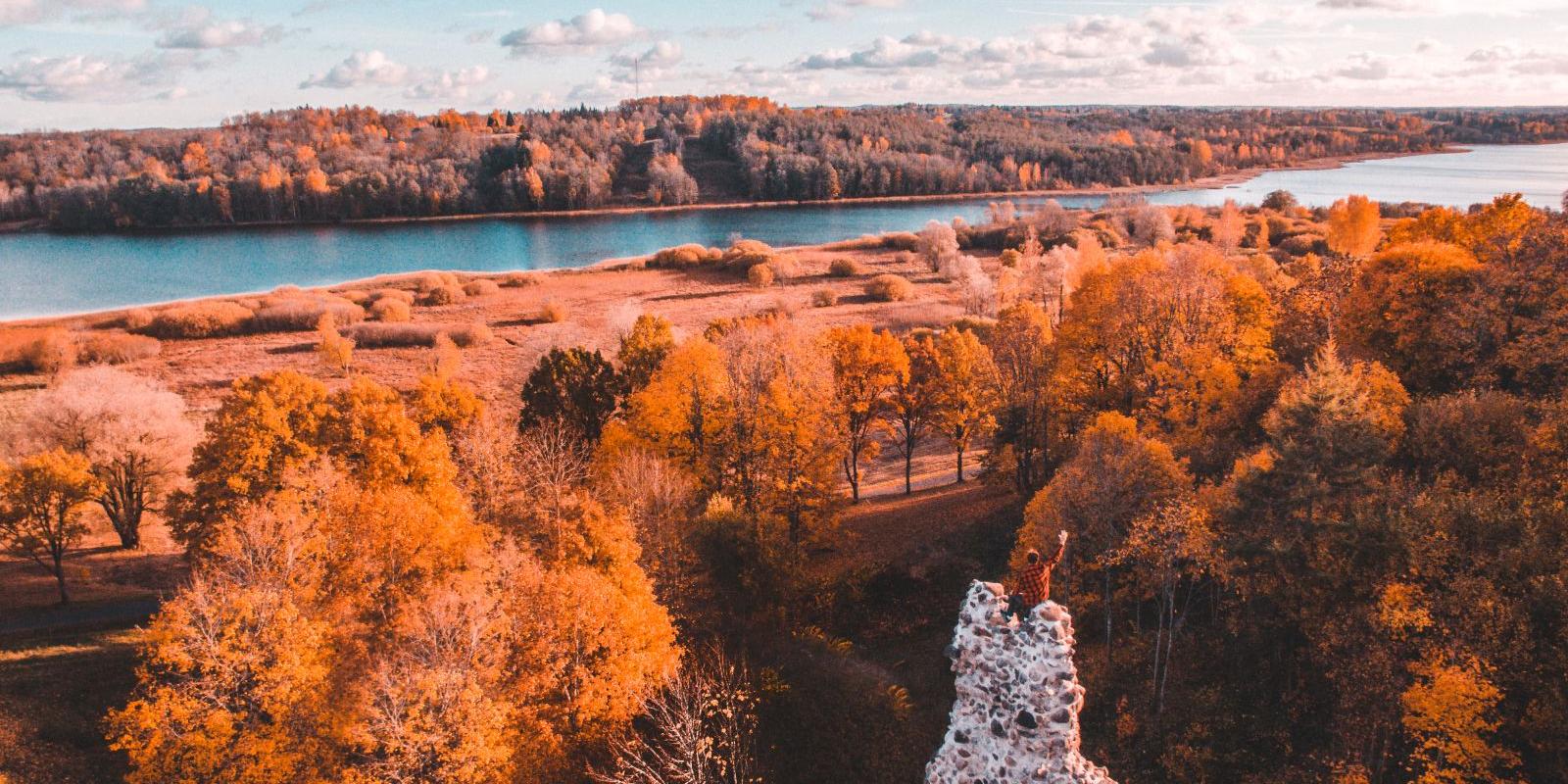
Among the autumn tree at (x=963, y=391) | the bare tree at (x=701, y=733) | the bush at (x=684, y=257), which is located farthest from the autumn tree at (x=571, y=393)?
the bush at (x=684, y=257)

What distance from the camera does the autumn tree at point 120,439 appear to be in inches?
1358

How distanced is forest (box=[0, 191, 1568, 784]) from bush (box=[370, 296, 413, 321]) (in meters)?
36.6

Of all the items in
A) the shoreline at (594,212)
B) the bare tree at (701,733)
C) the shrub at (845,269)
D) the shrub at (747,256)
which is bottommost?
the bare tree at (701,733)

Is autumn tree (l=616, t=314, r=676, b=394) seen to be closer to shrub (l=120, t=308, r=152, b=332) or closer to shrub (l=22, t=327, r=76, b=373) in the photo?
shrub (l=22, t=327, r=76, b=373)

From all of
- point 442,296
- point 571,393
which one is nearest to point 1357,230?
point 571,393

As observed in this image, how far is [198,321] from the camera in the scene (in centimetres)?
7212

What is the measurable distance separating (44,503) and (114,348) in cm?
4443

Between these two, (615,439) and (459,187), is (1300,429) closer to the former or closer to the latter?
(615,439)

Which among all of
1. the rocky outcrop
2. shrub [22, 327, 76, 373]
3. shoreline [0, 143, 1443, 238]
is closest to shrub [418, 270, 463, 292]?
shrub [22, 327, 76, 373]

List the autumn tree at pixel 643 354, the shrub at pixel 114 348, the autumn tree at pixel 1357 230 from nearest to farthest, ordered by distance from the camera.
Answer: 1. the autumn tree at pixel 643 354
2. the shrub at pixel 114 348
3. the autumn tree at pixel 1357 230

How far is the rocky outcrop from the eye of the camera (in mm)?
11086

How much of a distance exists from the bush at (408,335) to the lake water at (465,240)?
37497 millimetres

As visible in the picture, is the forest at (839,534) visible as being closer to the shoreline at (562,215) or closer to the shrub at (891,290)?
the shrub at (891,290)

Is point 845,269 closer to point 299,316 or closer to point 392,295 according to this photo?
point 392,295
